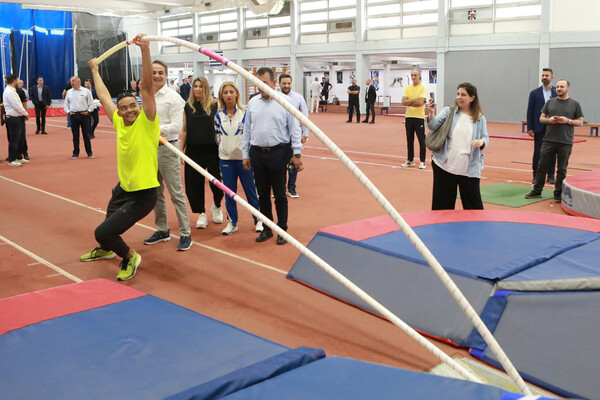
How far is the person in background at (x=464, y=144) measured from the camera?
5.57 m

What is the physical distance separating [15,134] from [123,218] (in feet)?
28.1

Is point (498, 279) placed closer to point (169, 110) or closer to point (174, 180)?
point (174, 180)

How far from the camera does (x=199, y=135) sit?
6.71 m

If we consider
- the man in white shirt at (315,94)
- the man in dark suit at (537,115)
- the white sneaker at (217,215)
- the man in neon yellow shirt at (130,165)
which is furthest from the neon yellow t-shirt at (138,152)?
the man in white shirt at (315,94)

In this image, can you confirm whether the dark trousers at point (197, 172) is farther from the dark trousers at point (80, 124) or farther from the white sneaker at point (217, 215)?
the dark trousers at point (80, 124)

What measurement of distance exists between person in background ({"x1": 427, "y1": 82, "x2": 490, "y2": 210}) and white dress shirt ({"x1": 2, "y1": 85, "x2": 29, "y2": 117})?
928cm

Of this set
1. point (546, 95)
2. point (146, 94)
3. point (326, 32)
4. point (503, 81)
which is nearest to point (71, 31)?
point (326, 32)

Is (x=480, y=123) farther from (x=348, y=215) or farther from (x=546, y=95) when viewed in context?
(x=546, y=95)

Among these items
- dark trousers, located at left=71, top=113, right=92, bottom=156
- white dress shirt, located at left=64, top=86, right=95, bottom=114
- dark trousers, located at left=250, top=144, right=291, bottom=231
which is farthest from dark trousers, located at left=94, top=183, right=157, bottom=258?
dark trousers, located at left=71, top=113, right=92, bottom=156

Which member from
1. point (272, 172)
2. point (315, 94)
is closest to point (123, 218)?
point (272, 172)

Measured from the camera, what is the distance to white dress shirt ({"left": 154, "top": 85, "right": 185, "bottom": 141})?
6.03m

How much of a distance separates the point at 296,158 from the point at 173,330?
10.2ft

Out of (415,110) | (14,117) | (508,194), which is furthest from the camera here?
(14,117)

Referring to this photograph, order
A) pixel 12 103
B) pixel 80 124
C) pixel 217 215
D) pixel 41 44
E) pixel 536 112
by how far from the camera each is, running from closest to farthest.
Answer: pixel 217 215
pixel 536 112
pixel 12 103
pixel 80 124
pixel 41 44
